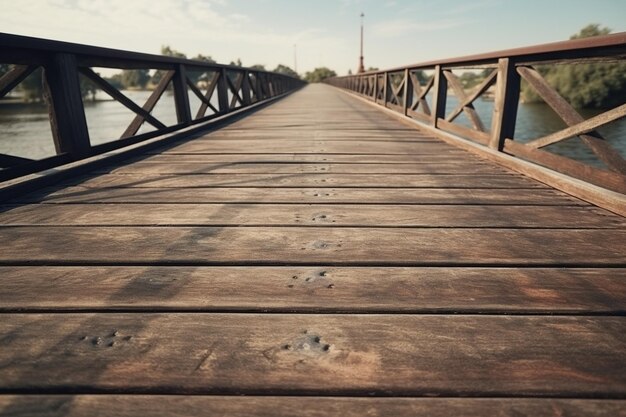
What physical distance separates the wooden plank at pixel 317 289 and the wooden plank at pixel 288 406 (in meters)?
0.31

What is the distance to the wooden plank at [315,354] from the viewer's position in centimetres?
82

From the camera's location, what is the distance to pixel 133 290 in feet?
3.88

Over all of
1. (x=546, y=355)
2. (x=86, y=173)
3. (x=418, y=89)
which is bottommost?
(x=546, y=355)

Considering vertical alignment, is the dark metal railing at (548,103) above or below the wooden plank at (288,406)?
above

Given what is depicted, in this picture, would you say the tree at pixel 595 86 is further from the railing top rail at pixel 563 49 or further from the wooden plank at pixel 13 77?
the wooden plank at pixel 13 77

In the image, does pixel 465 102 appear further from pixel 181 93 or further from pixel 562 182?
pixel 181 93

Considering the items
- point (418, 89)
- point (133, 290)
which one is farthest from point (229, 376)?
point (418, 89)

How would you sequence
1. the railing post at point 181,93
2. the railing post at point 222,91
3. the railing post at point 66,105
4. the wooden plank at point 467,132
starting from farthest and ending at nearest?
the railing post at point 222,91
the railing post at point 181,93
the wooden plank at point 467,132
the railing post at point 66,105

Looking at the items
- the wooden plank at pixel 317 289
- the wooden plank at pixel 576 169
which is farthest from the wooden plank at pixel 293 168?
the wooden plank at pixel 317 289

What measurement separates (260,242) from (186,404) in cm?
80

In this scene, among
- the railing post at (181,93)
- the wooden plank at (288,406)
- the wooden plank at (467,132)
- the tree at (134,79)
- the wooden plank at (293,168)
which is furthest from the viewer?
the tree at (134,79)

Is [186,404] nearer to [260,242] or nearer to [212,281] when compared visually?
[212,281]

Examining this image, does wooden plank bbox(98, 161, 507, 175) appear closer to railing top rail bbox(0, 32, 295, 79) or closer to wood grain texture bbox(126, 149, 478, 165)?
wood grain texture bbox(126, 149, 478, 165)

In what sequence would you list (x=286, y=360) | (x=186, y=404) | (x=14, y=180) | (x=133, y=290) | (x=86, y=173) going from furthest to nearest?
(x=86, y=173), (x=14, y=180), (x=133, y=290), (x=286, y=360), (x=186, y=404)
